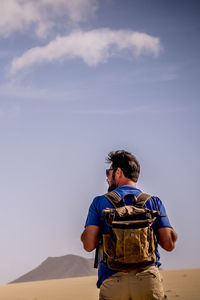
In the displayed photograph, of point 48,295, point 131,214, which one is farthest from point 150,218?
point 48,295

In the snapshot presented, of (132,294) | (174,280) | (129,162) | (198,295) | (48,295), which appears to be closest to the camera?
(132,294)

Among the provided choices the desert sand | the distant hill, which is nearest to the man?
the desert sand

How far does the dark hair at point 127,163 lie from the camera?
5.04 meters

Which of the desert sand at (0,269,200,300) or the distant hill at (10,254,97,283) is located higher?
the desert sand at (0,269,200,300)

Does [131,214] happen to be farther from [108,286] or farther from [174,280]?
[174,280]

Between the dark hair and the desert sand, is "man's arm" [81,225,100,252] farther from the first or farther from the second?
the desert sand

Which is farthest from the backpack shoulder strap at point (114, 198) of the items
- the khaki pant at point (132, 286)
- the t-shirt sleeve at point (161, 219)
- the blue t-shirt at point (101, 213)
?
the khaki pant at point (132, 286)

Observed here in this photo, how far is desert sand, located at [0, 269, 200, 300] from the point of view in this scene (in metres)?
19.9

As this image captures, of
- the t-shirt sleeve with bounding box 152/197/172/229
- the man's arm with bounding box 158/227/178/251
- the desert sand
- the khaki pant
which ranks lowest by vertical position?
the desert sand

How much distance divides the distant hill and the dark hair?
85.7 metres

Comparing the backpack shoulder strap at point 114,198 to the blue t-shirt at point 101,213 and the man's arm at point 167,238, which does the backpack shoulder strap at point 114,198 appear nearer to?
the blue t-shirt at point 101,213

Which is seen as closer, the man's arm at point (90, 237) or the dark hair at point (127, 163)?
the man's arm at point (90, 237)

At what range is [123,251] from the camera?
4.53 m

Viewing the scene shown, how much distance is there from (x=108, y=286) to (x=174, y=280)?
67.5ft
